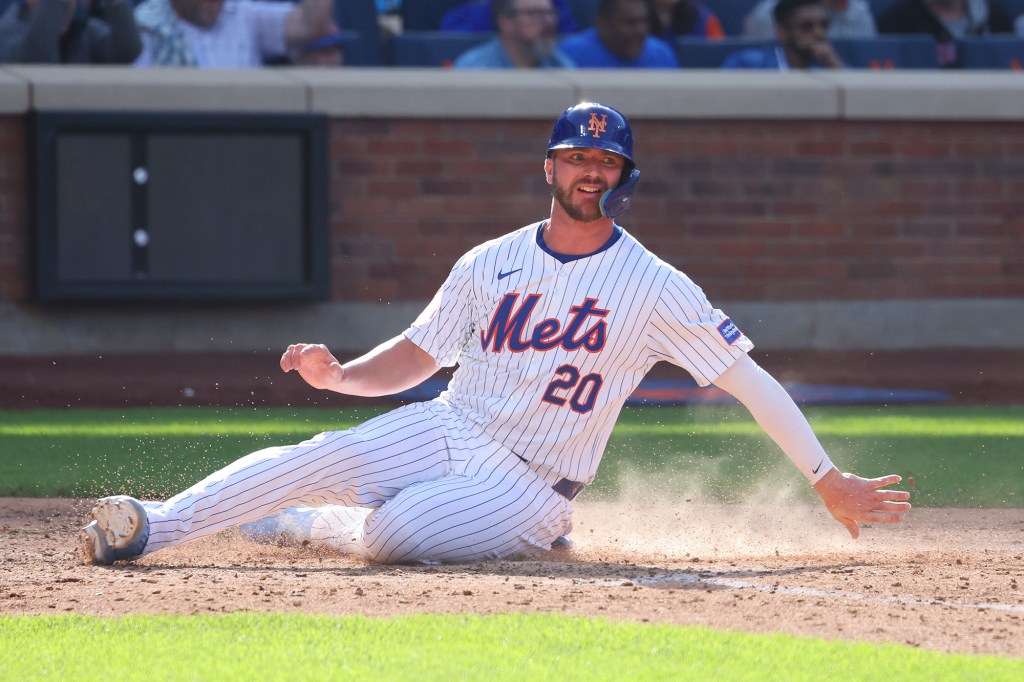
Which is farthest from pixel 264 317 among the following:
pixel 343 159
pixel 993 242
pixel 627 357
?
pixel 627 357

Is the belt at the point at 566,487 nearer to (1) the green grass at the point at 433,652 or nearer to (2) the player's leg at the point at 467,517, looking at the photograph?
(2) the player's leg at the point at 467,517

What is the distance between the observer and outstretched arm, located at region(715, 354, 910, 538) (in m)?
4.79

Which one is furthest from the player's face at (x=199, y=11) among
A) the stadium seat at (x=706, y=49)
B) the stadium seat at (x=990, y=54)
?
the stadium seat at (x=990, y=54)

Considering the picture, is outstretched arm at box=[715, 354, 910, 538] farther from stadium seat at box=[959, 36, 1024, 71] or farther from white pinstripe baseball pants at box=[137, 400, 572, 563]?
stadium seat at box=[959, 36, 1024, 71]

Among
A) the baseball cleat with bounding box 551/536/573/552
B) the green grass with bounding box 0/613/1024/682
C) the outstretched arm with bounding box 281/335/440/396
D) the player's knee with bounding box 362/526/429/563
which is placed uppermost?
the outstretched arm with bounding box 281/335/440/396

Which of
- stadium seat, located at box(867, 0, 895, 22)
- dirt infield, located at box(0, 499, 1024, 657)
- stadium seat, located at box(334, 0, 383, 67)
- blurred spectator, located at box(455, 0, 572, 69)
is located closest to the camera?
dirt infield, located at box(0, 499, 1024, 657)

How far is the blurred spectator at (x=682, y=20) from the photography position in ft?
41.3

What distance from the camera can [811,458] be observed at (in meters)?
4.88

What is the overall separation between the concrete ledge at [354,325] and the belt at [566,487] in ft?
20.9

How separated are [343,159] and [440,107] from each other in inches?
29.3

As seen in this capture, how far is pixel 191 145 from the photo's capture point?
11109mm

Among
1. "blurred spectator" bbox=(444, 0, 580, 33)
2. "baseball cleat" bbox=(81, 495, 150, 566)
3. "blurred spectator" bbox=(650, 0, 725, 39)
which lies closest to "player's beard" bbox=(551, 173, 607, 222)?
"baseball cleat" bbox=(81, 495, 150, 566)

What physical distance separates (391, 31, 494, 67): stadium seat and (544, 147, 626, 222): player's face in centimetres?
727

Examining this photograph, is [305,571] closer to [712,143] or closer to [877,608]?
[877,608]
